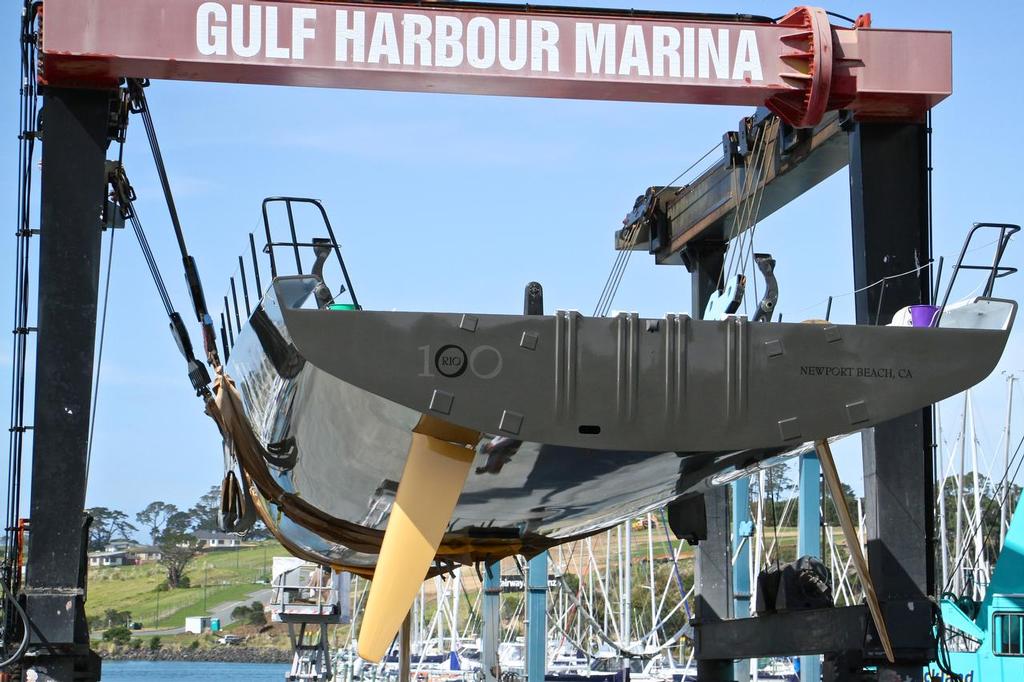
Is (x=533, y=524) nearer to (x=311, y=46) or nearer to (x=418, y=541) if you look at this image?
(x=418, y=541)

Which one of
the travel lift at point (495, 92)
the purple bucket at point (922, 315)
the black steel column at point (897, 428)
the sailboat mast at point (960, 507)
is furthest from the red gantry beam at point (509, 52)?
the sailboat mast at point (960, 507)

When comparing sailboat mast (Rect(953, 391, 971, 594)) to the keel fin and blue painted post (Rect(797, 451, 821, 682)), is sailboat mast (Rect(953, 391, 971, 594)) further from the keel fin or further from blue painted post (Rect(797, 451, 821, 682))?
the keel fin

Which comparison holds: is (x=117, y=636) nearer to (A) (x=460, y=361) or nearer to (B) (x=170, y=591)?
(B) (x=170, y=591)

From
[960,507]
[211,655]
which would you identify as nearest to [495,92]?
[960,507]

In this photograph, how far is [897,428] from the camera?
10352mm

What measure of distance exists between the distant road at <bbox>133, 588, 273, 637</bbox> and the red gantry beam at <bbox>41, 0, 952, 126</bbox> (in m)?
153

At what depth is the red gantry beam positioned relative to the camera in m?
9.95

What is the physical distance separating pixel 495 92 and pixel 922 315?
376 cm

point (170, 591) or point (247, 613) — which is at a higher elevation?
point (170, 591)

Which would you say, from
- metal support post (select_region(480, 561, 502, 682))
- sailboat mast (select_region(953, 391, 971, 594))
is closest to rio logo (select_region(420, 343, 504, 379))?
metal support post (select_region(480, 561, 502, 682))

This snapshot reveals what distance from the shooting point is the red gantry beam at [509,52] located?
9953 millimetres

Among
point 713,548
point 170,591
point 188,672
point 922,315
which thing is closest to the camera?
point 922,315

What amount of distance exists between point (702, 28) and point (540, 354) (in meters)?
3.98

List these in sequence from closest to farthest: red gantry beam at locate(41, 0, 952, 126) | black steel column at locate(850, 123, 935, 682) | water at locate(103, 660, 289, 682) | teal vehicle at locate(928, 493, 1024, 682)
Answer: black steel column at locate(850, 123, 935, 682)
red gantry beam at locate(41, 0, 952, 126)
teal vehicle at locate(928, 493, 1024, 682)
water at locate(103, 660, 289, 682)
